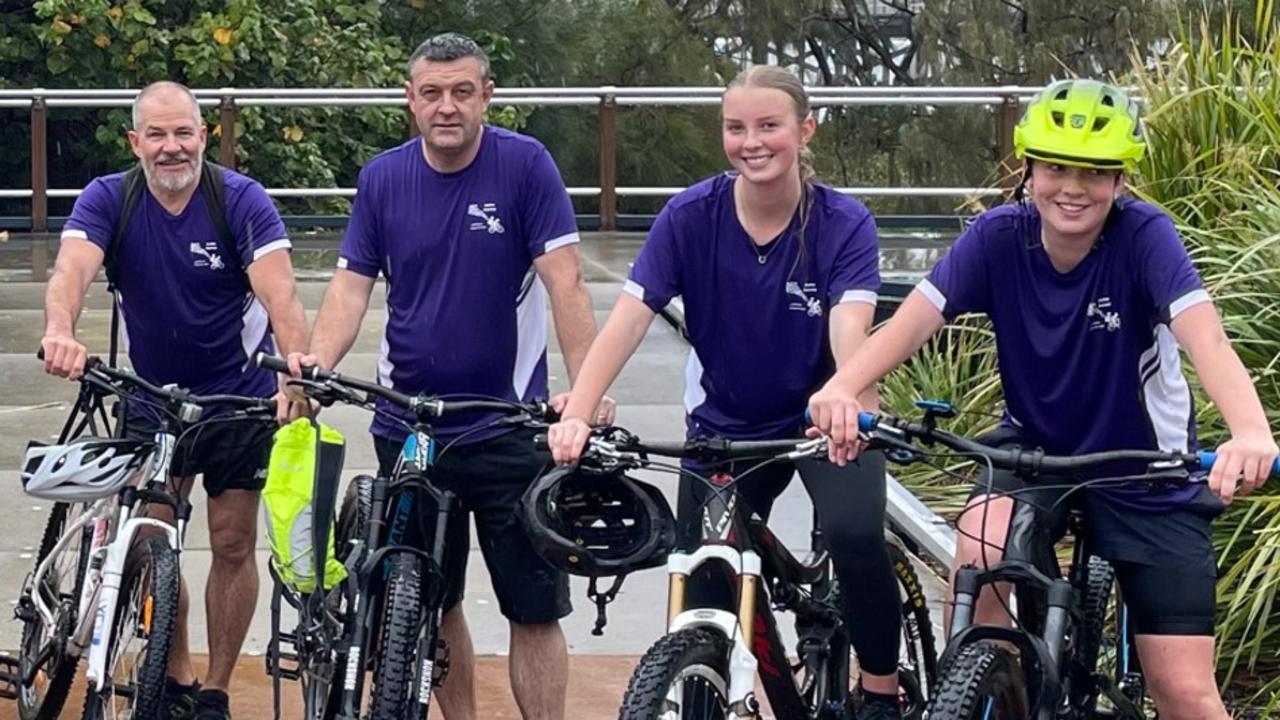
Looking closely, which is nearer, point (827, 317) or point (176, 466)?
point (827, 317)

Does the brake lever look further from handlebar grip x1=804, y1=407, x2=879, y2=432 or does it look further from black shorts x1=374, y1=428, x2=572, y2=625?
black shorts x1=374, y1=428, x2=572, y2=625

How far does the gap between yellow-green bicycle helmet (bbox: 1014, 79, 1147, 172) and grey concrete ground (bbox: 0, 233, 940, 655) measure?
9.84 ft

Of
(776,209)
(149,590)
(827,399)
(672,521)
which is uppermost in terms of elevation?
(776,209)

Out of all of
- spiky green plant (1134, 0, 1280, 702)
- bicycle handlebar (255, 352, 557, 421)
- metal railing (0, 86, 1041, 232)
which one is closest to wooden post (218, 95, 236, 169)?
metal railing (0, 86, 1041, 232)

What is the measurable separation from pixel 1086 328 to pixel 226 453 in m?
2.70

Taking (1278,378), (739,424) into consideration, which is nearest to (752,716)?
(739,424)

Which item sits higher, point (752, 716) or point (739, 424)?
point (739, 424)

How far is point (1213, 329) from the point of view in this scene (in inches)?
184

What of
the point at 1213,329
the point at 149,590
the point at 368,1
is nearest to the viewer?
the point at 1213,329

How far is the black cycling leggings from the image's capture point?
17.4 ft

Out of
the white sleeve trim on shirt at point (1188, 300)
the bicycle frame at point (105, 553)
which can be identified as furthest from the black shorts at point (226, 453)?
the white sleeve trim on shirt at point (1188, 300)

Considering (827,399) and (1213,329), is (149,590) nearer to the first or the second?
(827,399)

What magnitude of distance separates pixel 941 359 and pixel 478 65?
461cm

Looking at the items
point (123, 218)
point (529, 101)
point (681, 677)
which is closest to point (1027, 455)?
point (681, 677)
